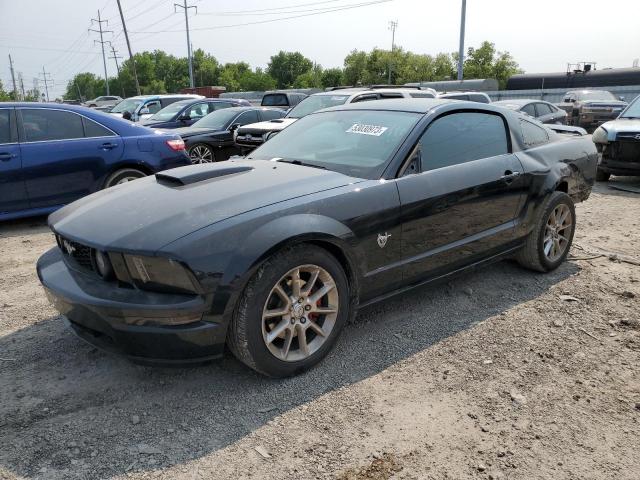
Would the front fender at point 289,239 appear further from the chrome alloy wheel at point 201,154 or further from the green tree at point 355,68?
the green tree at point 355,68

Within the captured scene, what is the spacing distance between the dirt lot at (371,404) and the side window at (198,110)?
10272 mm

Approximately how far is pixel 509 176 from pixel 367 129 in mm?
1182

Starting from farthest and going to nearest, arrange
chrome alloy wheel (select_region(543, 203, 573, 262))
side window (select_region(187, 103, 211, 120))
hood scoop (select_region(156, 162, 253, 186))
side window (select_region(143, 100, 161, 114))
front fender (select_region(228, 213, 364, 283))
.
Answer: side window (select_region(143, 100, 161, 114)), side window (select_region(187, 103, 211, 120)), chrome alloy wheel (select_region(543, 203, 573, 262)), hood scoop (select_region(156, 162, 253, 186)), front fender (select_region(228, 213, 364, 283))

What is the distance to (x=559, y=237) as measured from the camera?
4.74 metres

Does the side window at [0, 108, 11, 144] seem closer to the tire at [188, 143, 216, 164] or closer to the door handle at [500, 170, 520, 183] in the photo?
the tire at [188, 143, 216, 164]

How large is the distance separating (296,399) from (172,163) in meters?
5.03

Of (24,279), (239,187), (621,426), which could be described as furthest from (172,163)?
(621,426)

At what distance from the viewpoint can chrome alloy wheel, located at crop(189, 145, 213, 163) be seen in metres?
10.9

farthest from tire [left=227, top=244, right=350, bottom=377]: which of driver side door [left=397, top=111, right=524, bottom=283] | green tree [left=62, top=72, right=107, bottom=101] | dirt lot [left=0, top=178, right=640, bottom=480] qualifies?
green tree [left=62, top=72, right=107, bottom=101]

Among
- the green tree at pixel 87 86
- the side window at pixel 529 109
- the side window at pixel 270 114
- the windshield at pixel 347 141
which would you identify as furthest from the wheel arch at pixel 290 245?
the green tree at pixel 87 86

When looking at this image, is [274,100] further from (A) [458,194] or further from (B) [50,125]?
(A) [458,194]

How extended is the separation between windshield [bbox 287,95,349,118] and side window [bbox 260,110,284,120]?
1.39 m

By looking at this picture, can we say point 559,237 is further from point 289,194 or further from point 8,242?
point 8,242

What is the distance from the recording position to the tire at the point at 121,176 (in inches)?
260
